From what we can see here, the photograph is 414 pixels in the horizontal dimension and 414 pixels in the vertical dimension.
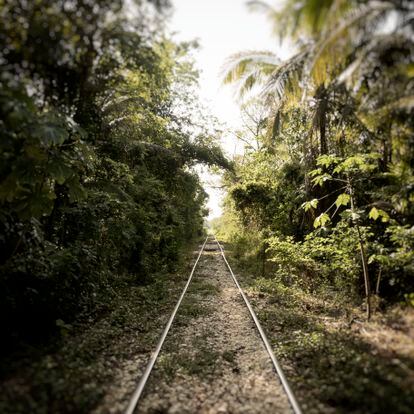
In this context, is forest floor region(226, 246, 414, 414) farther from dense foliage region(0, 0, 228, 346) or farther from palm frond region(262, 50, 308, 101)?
palm frond region(262, 50, 308, 101)

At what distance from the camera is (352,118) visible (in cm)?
689

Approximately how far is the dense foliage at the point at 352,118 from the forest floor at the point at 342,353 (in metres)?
0.68

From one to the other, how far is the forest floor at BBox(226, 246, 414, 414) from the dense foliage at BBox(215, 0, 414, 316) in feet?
2.23

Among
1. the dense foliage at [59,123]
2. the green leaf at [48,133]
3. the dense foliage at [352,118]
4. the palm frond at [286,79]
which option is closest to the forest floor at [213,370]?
the dense foliage at [59,123]

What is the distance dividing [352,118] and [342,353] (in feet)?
15.3

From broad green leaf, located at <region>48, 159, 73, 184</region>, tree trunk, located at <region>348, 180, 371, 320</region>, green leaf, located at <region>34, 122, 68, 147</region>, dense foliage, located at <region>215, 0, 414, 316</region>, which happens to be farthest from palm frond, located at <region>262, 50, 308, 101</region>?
broad green leaf, located at <region>48, 159, 73, 184</region>

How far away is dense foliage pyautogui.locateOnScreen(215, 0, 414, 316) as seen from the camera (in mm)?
4438

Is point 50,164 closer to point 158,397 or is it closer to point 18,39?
point 18,39

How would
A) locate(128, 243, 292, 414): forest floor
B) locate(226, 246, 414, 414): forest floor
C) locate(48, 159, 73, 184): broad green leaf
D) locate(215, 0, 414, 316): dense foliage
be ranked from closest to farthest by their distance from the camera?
locate(226, 246, 414, 414): forest floor → locate(128, 243, 292, 414): forest floor → locate(215, 0, 414, 316): dense foliage → locate(48, 159, 73, 184): broad green leaf

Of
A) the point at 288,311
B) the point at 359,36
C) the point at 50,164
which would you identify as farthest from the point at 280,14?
the point at 288,311

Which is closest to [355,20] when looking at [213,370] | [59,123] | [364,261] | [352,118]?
[352,118]

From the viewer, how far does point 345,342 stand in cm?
573

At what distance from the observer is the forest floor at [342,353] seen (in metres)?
3.96

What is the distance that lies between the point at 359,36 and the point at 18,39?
15.9ft
